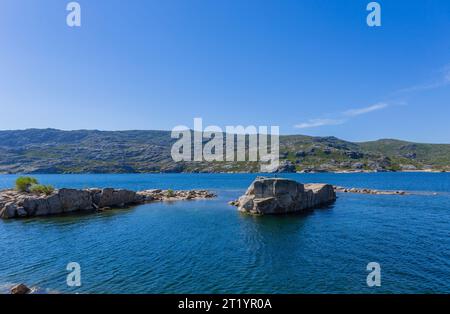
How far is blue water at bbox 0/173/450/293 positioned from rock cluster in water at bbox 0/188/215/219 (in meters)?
6.63

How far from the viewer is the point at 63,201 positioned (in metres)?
71.5

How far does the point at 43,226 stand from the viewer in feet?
182

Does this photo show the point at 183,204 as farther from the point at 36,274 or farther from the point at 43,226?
the point at 36,274

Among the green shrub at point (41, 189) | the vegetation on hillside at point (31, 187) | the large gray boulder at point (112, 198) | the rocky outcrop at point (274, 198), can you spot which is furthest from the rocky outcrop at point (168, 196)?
the rocky outcrop at point (274, 198)

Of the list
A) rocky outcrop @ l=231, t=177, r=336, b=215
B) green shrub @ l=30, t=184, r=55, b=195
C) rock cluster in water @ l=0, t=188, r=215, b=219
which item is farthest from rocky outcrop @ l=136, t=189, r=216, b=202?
rocky outcrop @ l=231, t=177, r=336, b=215

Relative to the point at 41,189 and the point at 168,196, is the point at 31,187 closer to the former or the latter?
the point at 41,189

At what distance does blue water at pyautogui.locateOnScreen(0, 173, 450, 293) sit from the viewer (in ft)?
92.8

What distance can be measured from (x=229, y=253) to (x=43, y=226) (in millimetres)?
41120

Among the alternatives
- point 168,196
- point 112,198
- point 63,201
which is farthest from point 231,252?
point 168,196

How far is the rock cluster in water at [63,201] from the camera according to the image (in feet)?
217

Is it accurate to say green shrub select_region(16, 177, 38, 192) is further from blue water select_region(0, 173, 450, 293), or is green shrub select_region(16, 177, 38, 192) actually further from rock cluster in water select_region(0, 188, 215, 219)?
blue water select_region(0, 173, 450, 293)

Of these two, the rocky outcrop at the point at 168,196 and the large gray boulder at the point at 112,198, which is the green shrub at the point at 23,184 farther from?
the rocky outcrop at the point at 168,196

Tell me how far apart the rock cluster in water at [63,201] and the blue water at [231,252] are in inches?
261
